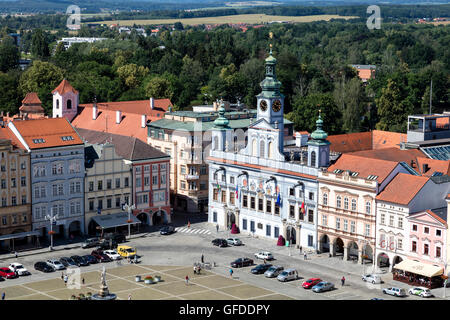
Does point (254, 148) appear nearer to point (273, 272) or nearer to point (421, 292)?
point (273, 272)

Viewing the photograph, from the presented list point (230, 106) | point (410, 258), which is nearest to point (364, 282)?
point (410, 258)

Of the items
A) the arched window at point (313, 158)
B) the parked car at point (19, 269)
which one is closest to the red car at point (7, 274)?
the parked car at point (19, 269)

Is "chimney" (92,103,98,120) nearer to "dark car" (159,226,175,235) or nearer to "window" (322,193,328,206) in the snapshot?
"dark car" (159,226,175,235)

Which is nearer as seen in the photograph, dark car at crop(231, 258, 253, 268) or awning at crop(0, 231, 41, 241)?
dark car at crop(231, 258, 253, 268)

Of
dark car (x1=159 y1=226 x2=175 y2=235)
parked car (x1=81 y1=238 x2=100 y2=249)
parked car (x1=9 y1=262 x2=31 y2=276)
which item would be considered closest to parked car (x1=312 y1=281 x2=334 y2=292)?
dark car (x1=159 y1=226 x2=175 y2=235)

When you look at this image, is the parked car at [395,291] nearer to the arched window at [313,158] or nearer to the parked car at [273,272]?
the parked car at [273,272]
